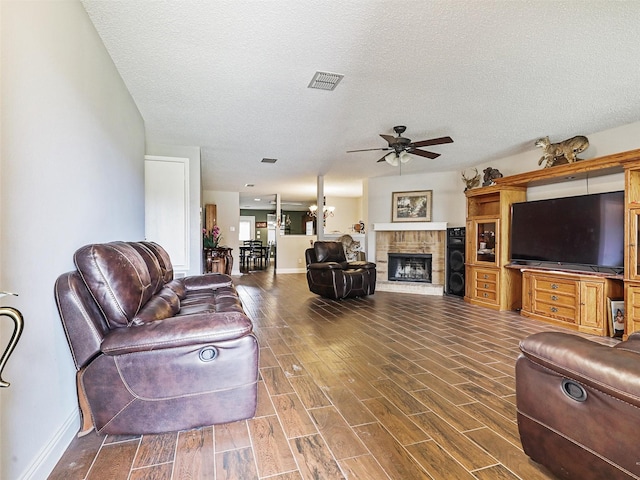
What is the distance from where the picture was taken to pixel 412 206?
6.69m

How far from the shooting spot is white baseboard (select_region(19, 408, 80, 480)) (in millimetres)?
1307

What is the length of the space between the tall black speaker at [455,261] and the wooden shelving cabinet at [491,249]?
45cm

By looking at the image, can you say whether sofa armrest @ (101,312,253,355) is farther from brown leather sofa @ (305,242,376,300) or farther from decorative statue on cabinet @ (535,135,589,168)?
decorative statue on cabinet @ (535,135,589,168)

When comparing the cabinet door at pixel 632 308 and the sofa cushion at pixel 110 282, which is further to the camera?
the cabinet door at pixel 632 308

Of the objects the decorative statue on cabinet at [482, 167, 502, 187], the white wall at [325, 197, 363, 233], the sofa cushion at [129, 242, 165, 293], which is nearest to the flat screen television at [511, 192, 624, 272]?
the decorative statue on cabinet at [482, 167, 502, 187]

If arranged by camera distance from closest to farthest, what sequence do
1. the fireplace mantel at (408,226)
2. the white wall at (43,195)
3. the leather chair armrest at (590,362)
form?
the leather chair armrest at (590,362)
the white wall at (43,195)
the fireplace mantel at (408,226)

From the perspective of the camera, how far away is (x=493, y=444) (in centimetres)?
161

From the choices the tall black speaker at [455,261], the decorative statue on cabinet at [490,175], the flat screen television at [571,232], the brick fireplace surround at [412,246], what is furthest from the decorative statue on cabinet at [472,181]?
the flat screen television at [571,232]

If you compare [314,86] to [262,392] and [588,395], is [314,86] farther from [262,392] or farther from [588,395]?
[588,395]

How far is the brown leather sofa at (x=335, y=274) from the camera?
5277 mm

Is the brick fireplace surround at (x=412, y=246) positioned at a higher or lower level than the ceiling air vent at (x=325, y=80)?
lower

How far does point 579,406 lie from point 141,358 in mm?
1845

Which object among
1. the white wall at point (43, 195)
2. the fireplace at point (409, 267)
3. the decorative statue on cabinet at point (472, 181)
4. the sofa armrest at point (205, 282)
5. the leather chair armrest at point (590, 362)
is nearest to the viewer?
the leather chair armrest at point (590, 362)

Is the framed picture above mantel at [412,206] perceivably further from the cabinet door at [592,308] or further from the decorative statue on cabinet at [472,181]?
the cabinet door at [592,308]
